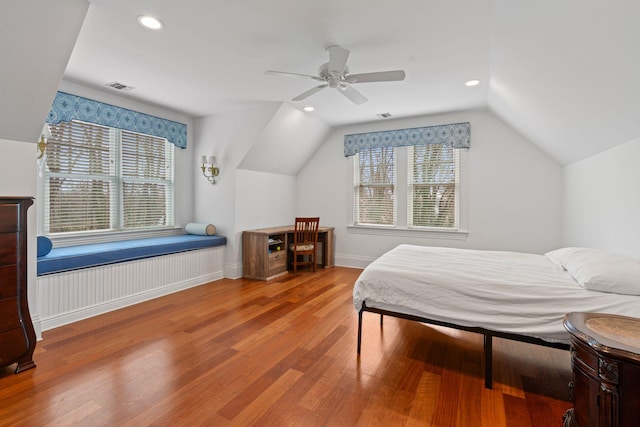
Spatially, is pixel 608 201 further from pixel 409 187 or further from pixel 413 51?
pixel 409 187

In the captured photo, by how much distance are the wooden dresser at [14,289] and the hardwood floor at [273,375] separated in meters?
0.17

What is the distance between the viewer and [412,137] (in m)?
5.00

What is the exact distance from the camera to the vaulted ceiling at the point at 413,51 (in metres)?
1.86

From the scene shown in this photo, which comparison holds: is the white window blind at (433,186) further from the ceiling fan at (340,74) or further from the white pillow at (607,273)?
the white pillow at (607,273)

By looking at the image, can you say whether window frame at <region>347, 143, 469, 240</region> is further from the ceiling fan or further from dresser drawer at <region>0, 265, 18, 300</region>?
dresser drawer at <region>0, 265, 18, 300</region>

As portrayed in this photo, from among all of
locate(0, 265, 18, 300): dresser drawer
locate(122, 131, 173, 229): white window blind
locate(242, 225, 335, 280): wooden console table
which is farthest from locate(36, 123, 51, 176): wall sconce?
locate(242, 225, 335, 280): wooden console table

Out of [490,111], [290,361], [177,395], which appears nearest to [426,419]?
[290,361]

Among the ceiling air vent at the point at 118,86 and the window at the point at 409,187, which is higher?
the ceiling air vent at the point at 118,86

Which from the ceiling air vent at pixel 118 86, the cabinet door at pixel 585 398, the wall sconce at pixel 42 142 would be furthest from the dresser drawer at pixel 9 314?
the cabinet door at pixel 585 398

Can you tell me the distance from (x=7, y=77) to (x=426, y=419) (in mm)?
3602

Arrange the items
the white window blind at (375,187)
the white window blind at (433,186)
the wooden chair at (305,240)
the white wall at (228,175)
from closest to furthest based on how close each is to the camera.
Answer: the white wall at (228,175) < the white window blind at (433,186) < the wooden chair at (305,240) < the white window blind at (375,187)

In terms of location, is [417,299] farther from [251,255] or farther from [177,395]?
[251,255]

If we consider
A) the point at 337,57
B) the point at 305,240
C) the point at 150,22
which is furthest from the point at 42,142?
the point at 305,240

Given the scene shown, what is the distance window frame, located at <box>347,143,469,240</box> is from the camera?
15.7 ft
